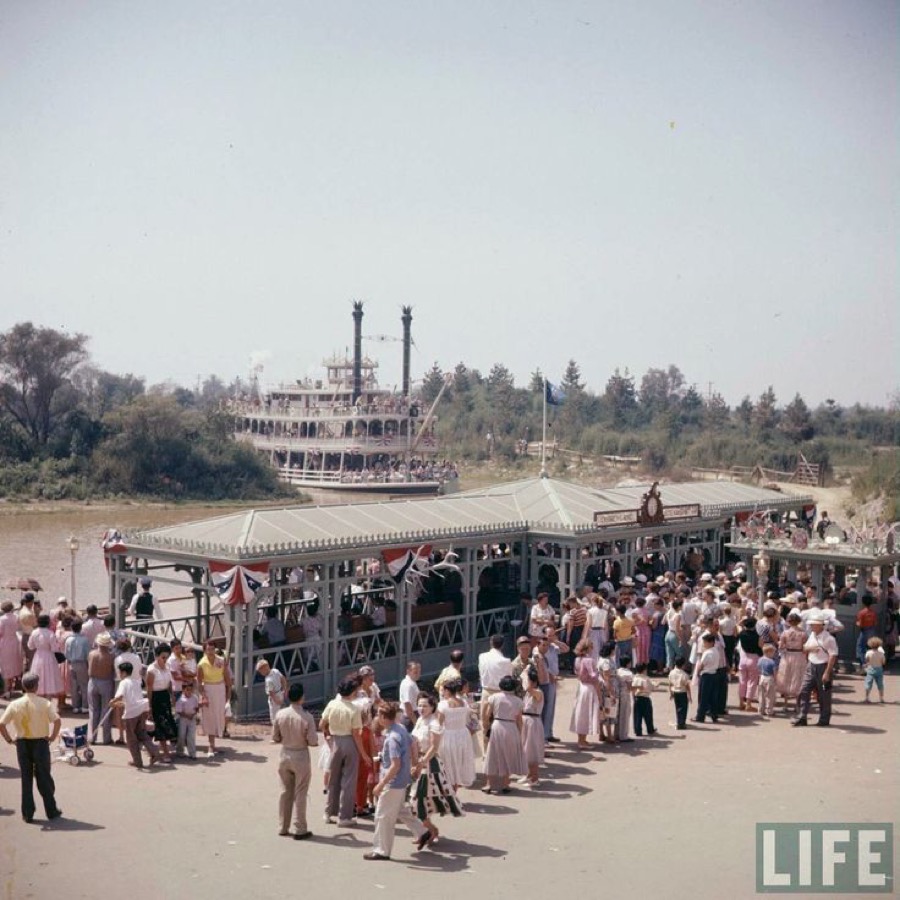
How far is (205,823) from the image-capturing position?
882 cm

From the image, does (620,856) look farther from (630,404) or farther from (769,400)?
(630,404)

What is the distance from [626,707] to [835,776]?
2210 mm

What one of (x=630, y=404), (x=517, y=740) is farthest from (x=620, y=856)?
(x=630, y=404)

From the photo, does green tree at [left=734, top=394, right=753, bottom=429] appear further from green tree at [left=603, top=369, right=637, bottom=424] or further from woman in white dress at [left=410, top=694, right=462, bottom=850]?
woman in white dress at [left=410, top=694, right=462, bottom=850]

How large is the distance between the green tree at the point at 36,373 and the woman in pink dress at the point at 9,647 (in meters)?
52.6

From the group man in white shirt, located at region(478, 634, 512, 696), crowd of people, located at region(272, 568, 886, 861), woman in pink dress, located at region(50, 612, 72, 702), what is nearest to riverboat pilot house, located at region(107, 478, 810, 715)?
crowd of people, located at region(272, 568, 886, 861)

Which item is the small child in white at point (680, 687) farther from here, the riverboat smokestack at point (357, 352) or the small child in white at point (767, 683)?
the riverboat smokestack at point (357, 352)

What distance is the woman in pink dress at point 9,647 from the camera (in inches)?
495

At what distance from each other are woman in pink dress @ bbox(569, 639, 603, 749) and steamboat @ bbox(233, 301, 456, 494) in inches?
2210

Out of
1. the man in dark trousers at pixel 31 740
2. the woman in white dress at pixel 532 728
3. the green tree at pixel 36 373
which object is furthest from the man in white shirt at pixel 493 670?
the green tree at pixel 36 373

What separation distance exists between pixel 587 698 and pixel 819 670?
8.90ft

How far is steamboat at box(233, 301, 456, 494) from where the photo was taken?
230 feet

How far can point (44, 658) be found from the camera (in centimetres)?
1185

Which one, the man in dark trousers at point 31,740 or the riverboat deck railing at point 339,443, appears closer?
the man in dark trousers at point 31,740
